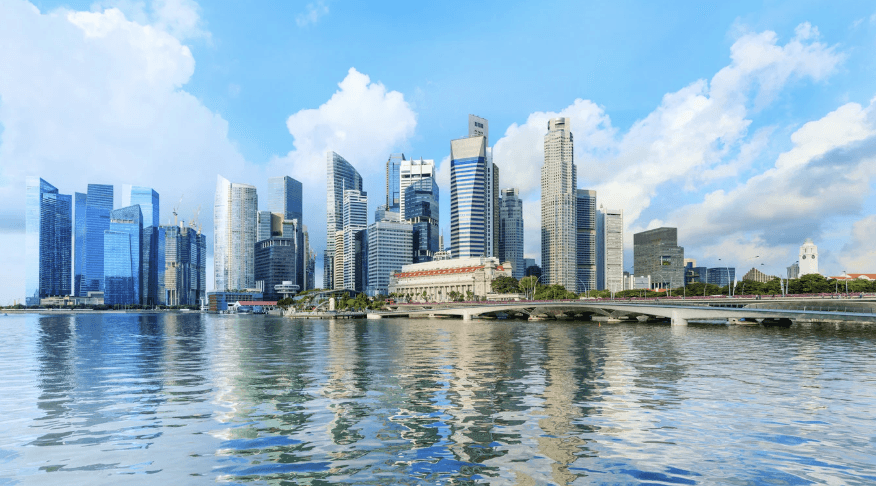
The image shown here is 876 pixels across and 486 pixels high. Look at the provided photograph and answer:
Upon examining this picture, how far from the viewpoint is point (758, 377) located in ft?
142

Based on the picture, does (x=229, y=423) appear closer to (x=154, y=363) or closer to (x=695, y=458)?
(x=695, y=458)

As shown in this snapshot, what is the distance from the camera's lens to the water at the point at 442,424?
62.0 ft

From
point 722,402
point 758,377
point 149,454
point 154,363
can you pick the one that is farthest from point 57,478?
point 758,377

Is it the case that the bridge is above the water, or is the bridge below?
below

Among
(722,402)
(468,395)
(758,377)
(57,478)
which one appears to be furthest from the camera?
(758,377)

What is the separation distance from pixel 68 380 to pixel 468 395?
108 feet

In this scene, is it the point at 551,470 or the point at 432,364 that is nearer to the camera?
the point at 551,470

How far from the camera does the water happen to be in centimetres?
1889

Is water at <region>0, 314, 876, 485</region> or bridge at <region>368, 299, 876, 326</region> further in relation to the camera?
bridge at <region>368, 299, 876, 326</region>

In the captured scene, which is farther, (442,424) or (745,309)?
(745,309)

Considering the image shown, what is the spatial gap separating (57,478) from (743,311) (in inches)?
5049

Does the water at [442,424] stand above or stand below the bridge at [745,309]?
above

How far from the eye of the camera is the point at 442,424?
2602 centimetres

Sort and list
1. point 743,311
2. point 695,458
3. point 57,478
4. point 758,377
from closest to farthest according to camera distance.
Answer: point 57,478
point 695,458
point 758,377
point 743,311
